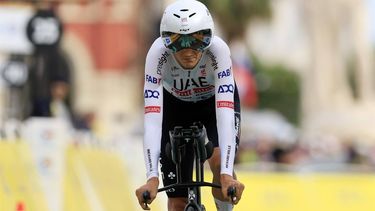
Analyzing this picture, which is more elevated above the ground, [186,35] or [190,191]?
[186,35]

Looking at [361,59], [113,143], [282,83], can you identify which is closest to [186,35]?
[113,143]

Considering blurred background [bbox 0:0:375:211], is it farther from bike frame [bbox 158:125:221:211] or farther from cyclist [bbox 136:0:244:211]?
bike frame [bbox 158:125:221:211]

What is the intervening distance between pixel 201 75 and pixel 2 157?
306cm

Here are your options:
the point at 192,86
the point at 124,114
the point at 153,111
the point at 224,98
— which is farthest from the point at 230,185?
the point at 124,114

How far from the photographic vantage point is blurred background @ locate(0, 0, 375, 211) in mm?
12125

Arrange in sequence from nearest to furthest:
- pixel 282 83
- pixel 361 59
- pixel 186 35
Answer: pixel 186 35 → pixel 361 59 → pixel 282 83

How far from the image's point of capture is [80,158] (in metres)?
13.3

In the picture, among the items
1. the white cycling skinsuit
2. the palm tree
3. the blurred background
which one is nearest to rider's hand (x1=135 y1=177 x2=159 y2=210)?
the white cycling skinsuit

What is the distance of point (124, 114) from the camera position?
151 feet

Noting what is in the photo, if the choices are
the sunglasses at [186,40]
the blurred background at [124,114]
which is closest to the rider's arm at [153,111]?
the sunglasses at [186,40]

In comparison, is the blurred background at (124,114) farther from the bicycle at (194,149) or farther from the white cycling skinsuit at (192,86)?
the bicycle at (194,149)

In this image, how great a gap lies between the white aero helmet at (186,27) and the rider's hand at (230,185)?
0.87m

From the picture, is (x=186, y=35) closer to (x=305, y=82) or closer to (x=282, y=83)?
(x=305, y=82)

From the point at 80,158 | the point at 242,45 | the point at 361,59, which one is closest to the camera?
the point at 80,158
